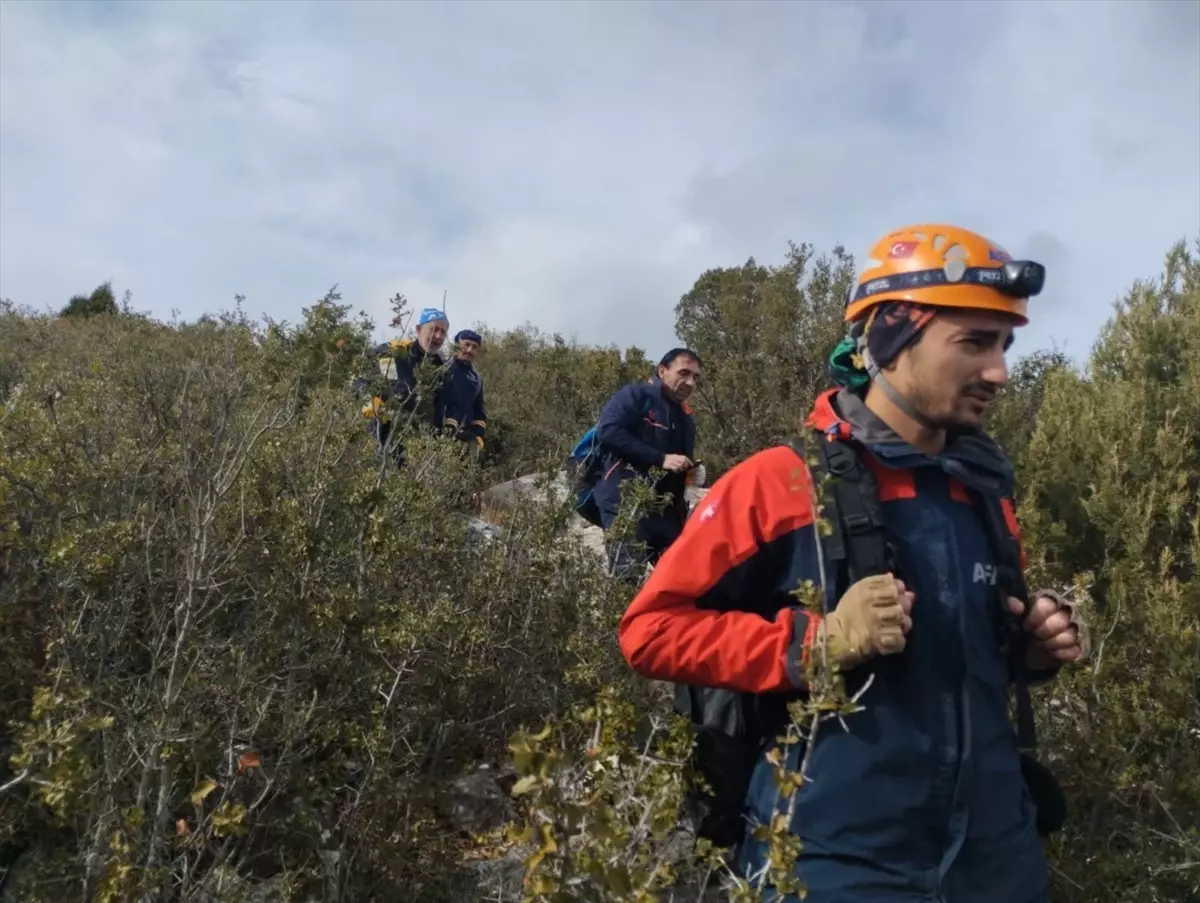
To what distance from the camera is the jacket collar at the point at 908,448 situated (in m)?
2.00

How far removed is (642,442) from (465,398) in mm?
1545

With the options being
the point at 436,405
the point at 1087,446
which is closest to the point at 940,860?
the point at 1087,446

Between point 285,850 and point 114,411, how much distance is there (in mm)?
1974

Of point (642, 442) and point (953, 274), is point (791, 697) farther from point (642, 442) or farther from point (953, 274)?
point (642, 442)

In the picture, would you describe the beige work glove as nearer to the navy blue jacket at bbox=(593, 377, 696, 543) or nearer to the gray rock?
the gray rock

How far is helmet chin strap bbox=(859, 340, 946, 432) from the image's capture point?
204 centimetres

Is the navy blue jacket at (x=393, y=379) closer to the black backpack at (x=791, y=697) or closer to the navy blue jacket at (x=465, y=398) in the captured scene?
the navy blue jacket at (x=465, y=398)

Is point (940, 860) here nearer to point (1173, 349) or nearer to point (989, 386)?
point (989, 386)

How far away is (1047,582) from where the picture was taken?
3660mm

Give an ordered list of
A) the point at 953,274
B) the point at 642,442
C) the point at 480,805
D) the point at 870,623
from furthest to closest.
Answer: the point at 642,442 → the point at 480,805 → the point at 953,274 → the point at 870,623

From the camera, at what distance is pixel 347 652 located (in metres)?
3.02

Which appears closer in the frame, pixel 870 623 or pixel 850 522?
pixel 870 623

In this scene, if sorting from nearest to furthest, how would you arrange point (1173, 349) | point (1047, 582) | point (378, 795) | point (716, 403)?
point (378, 795) → point (1047, 582) → point (1173, 349) → point (716, 403)

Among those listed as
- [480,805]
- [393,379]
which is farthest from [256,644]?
[393,379]
